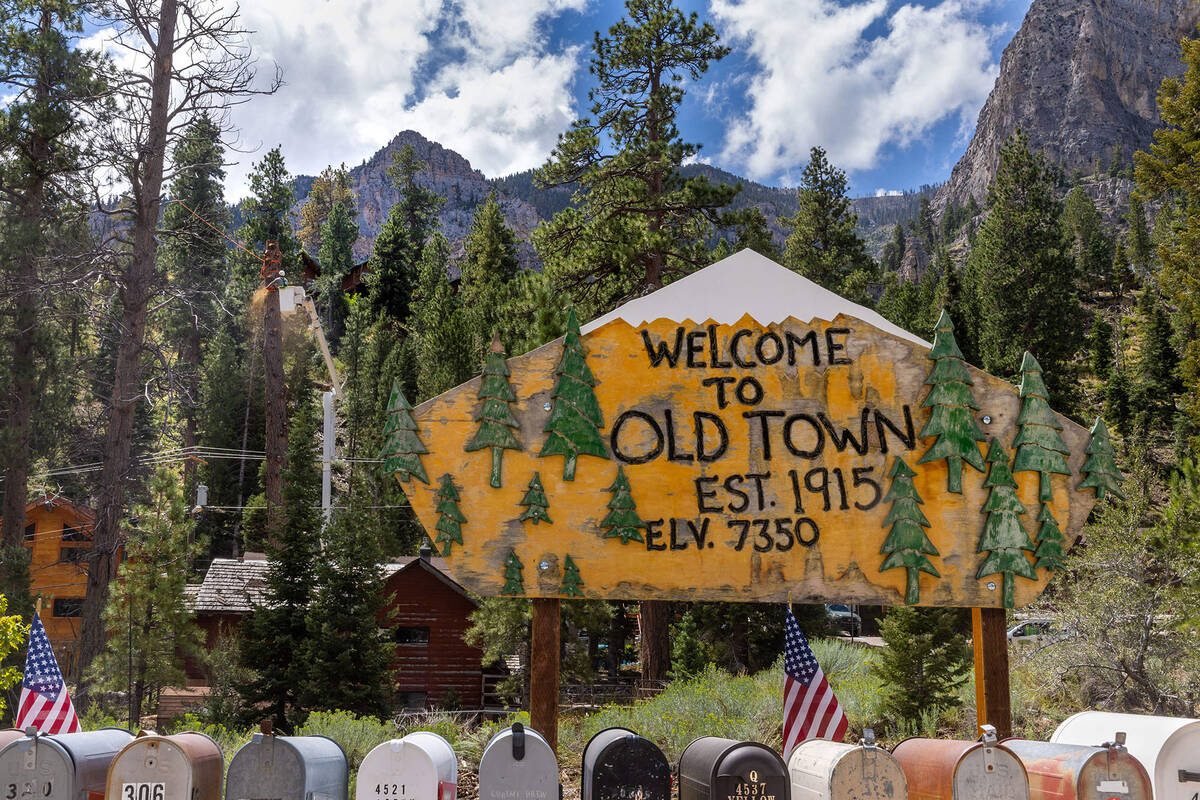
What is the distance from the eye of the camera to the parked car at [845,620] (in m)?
28.9

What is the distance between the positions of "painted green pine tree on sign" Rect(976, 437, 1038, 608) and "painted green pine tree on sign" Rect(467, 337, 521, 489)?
387 centimetres

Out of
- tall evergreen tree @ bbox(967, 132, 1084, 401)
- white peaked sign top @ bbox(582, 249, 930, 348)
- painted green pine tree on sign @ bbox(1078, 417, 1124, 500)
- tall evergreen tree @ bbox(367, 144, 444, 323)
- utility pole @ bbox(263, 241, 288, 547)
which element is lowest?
painted green pine tree on sign @ bbox(1078, 417, 1124, 500)

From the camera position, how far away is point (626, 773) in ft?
17.1

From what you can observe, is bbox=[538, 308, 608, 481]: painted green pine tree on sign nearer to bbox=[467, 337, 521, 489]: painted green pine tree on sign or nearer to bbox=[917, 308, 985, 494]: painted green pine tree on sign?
bbox=[467, 337, 521, 489]: painted green pine tree on sign

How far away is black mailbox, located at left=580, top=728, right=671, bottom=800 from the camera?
5199mm

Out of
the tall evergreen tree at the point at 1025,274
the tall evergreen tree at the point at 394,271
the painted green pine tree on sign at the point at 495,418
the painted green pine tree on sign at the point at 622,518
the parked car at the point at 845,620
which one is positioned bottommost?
the parked car at the point at 845,620

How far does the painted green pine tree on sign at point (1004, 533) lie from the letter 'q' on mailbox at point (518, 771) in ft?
12.9

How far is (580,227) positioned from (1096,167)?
17670cm

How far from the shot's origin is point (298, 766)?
518 centimetres

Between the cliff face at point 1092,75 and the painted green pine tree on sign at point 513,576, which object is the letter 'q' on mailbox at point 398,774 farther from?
the cliff face at point 1092,75

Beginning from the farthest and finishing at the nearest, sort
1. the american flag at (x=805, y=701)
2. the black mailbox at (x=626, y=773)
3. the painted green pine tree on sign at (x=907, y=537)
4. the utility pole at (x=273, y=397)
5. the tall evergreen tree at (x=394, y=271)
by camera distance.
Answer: the tall evergreen tree at (x=394, y=271)
the utility pole at (x=273, y=397)
the american flag at (x=805, y=701)
the painted green pine tree on sign at (x=907, y=537)
the black mailbox at (x=626, y=773)

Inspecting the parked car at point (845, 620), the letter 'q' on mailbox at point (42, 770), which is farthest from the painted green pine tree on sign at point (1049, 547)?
the parked car at point (845, 620)

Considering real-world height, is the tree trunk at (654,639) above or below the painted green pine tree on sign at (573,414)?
below

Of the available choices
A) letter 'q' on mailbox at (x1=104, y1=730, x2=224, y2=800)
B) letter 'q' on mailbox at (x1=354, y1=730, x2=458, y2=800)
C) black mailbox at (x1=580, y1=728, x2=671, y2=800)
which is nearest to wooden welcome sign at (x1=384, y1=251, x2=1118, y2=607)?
black mailbox at (x1=580, y1=728, x2=671, y2=800)
